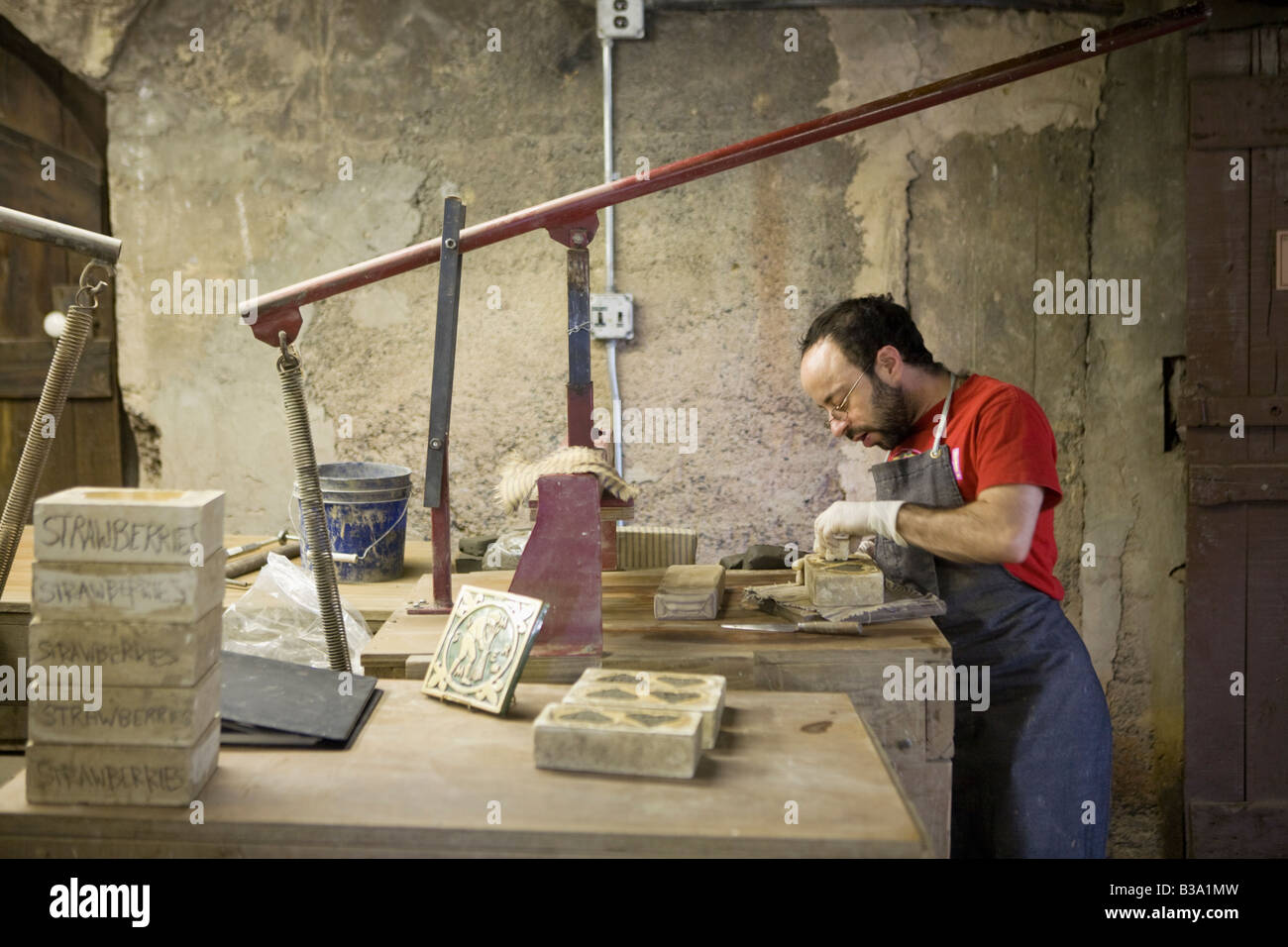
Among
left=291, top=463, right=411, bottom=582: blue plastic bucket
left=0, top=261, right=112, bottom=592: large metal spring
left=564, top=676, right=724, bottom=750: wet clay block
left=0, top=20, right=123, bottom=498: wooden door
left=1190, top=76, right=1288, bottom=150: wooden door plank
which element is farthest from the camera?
left=0, top=20, right=123, bottom=498: wooden door

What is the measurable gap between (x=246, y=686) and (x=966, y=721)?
1579mm

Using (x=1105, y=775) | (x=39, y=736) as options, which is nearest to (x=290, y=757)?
(x=39, y=736)

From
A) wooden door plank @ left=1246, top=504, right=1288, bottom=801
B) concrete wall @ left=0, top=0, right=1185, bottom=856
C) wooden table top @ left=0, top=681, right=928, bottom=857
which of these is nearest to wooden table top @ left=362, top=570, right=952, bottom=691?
wooden table top @ left=0, top=681, right=928, bottom=857

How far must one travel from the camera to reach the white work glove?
2.55m

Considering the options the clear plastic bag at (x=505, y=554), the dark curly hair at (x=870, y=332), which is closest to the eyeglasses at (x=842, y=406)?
the dark curly hair at (x=870, y=332)

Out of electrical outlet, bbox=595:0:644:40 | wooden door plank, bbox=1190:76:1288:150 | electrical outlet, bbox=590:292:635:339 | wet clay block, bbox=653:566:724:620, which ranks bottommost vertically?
wet clay block, bbox=653:566:724:620

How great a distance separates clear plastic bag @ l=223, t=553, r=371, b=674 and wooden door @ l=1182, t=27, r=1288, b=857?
2.75m

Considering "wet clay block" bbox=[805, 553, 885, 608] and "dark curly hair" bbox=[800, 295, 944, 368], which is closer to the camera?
"wet clay block" bbox=[805, 553, 885, 608]

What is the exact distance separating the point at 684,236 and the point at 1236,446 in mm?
1974

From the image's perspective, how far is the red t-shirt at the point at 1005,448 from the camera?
8.09ft

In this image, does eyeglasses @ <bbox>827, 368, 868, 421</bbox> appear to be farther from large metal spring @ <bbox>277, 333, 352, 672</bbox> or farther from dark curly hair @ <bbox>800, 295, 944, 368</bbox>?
large metal spring @ <bbox>277, 333, 352, 672</bbox>

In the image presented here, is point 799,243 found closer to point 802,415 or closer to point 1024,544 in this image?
point 802,415

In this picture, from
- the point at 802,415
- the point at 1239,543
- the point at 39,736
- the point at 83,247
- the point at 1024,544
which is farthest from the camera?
the point at 802,415

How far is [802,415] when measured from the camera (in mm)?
4008
